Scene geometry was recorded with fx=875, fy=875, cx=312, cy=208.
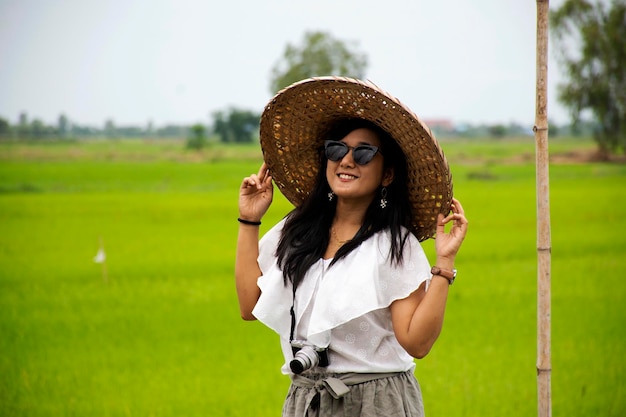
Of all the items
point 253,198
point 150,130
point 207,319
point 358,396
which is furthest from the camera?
point 150,130

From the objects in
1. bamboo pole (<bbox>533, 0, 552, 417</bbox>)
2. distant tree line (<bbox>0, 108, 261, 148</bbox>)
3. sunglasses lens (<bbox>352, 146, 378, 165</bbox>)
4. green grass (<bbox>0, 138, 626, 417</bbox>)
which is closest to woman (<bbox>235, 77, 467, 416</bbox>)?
sunglasses lens (<bbox>352, 146, 378, 165</bbox>)

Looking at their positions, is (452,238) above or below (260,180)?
below

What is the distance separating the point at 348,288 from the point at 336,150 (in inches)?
15.1

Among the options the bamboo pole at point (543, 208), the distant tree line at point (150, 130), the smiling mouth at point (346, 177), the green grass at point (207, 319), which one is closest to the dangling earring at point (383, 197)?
the smiling mouth at point (346, 177)

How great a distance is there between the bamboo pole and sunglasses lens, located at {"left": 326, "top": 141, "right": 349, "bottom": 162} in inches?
20.6

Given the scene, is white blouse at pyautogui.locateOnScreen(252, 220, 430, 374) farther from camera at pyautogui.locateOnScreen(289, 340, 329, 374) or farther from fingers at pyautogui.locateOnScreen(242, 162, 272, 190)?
fingers at pyautogui.locateOnScreen(242, 162, 272, 190)

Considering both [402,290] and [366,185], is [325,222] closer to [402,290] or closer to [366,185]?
[366,185]

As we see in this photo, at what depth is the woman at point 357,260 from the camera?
2273 mm

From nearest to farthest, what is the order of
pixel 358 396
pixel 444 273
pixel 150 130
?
1. pixel 444 273
2. pixel 358 396
3. pixel 150 130

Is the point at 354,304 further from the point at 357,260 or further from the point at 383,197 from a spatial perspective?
the point at 383,197

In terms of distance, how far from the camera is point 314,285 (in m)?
2.38

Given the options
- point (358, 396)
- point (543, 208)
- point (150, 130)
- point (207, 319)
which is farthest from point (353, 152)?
point (150, 130)

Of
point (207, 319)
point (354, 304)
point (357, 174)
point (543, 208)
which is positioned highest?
point (357, 174)

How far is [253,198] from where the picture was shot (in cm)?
260
